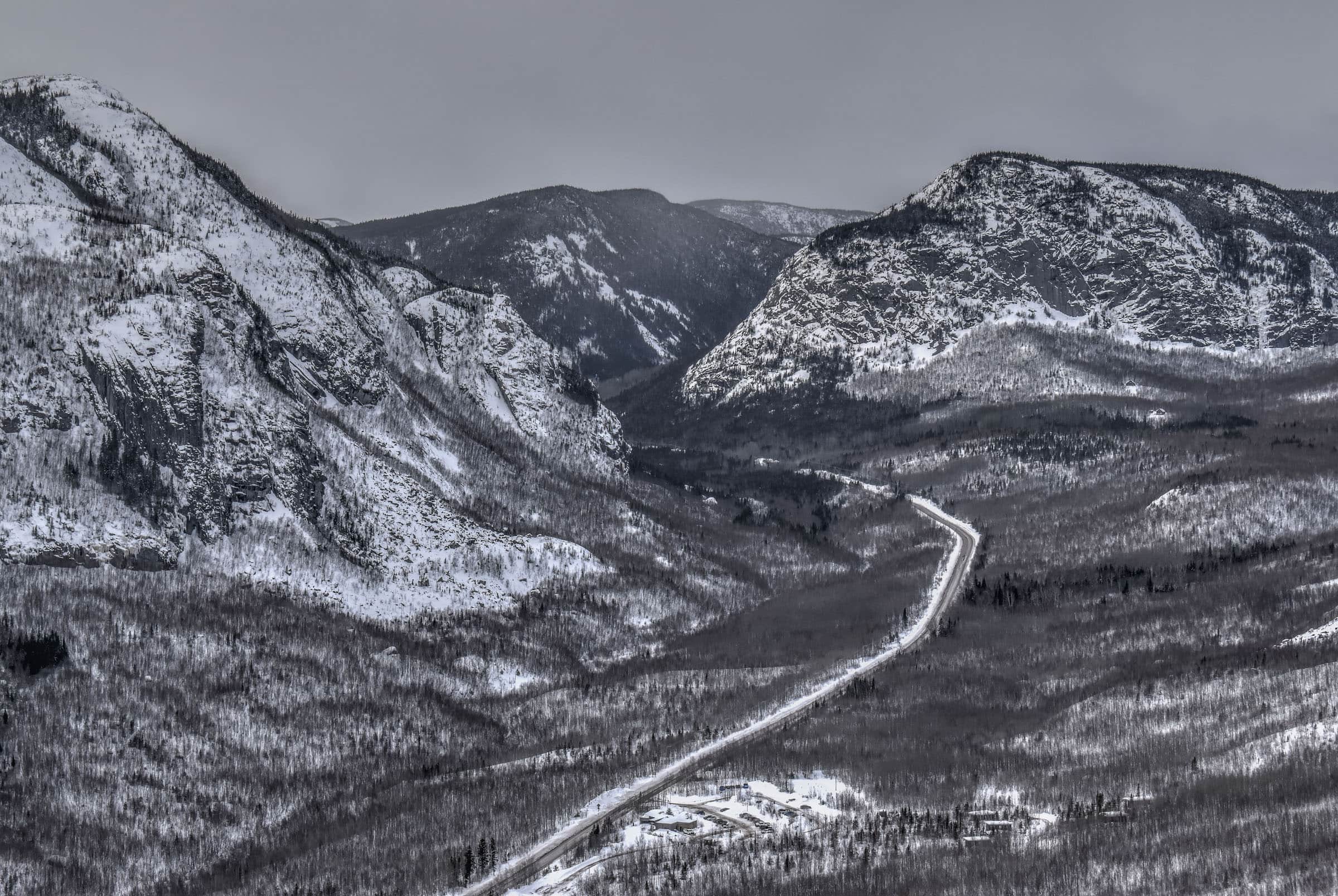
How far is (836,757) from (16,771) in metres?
62.3

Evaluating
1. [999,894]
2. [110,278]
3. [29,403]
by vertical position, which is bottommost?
[999,894]

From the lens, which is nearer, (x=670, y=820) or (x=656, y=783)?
(x=670, y=820)

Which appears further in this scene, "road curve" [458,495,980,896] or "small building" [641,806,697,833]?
"small building" [641,806,697,833]

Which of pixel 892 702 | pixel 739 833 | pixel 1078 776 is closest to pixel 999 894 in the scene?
pixel 739 833

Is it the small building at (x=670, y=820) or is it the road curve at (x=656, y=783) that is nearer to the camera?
the road curve at (x=656, y=783)

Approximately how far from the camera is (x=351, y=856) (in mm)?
117562

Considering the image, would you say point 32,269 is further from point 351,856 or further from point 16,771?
point 351,856

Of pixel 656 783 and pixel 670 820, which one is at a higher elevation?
pixel 656 783

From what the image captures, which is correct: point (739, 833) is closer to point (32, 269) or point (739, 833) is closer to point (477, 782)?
point (477, 782)

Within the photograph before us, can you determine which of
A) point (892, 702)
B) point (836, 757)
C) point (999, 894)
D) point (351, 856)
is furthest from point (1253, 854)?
point (892, 702)

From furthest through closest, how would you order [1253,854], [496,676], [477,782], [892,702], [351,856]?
[496,676]
[892,702]
[477,782]
[351,856]
[1253,854]

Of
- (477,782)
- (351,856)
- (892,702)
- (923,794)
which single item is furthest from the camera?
(892,702)

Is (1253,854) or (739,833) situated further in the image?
(739,833)

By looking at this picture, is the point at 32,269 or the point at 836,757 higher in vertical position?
the point at 32,269
